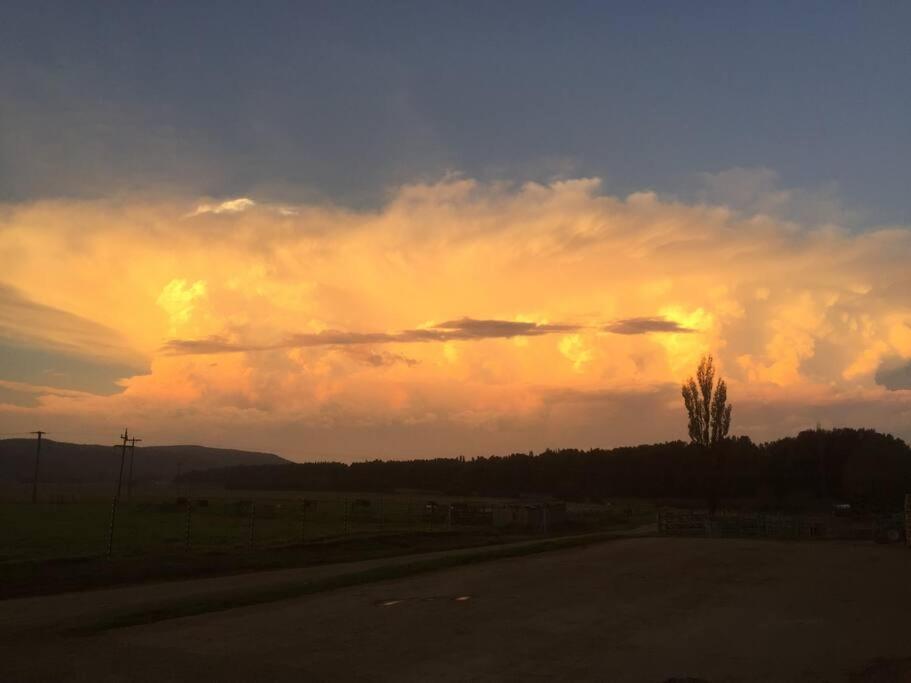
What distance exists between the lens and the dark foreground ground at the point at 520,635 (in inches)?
417

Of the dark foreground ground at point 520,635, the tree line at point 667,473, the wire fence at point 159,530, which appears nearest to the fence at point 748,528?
the tree line at point 667,473

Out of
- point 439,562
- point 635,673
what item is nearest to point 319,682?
point 635,673

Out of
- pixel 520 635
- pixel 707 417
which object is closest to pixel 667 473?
pixel 707 417

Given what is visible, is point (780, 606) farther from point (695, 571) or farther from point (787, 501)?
point (787, 501)

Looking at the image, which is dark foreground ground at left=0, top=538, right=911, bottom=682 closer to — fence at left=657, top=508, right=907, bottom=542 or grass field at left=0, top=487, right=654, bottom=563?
grass field at left=0, top=487, right=654, bottom=563

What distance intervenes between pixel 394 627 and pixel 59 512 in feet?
164

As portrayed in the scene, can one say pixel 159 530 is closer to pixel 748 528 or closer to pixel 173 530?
pixel 173 530

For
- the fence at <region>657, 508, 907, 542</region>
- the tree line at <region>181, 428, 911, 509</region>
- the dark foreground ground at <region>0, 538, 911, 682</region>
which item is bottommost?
the dark foreground ground at <region>0, 538, 911, 682</region>

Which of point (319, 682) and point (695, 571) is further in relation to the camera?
point (695, 571)

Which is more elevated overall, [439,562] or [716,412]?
[716,412]

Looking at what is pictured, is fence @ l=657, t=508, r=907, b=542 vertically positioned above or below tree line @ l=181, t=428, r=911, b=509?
below

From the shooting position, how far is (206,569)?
23.2 metres

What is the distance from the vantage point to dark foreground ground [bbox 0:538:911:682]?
10.6 m

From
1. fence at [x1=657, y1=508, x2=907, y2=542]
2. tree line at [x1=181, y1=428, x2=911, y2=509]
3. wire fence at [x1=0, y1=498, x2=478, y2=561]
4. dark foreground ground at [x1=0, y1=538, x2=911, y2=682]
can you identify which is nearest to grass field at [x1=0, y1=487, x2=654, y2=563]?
wire fence at [x1=0, y1=498, x2=478, y2=561]
